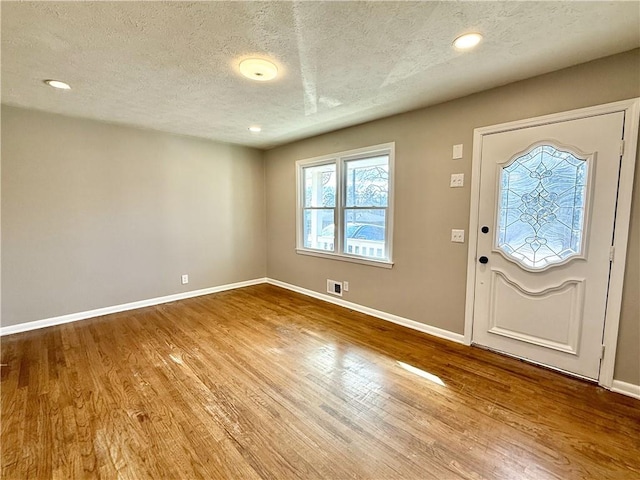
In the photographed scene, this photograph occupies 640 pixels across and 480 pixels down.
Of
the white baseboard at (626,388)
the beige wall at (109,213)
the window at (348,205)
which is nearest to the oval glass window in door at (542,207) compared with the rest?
the white baseboard at (626,388)

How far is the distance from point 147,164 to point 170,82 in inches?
72.1

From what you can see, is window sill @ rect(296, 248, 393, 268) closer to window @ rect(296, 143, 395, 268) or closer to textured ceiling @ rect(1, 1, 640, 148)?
window @ rect(296, 143, 395, 268)

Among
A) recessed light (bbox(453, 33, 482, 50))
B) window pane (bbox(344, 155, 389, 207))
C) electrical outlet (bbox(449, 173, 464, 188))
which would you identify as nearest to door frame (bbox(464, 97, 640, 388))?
electrical outlet (bbox(449, 173, 464, 188))

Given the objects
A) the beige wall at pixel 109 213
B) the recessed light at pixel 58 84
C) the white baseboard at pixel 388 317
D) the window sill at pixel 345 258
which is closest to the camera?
the recessed light at pixel 58 84

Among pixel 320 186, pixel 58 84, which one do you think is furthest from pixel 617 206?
pixel 58 84

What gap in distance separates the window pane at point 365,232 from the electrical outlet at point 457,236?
81 cm

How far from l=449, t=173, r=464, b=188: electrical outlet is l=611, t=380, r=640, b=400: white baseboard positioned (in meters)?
1.89

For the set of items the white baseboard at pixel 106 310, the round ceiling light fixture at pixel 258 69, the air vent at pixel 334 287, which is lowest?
the white baseboard at pixel 106 310

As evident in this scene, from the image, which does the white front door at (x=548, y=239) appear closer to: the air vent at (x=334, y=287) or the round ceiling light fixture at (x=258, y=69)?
the air vent at (x=334, y=287)

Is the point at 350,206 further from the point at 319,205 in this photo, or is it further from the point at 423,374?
the point at 423,374

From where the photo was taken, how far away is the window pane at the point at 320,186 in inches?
164

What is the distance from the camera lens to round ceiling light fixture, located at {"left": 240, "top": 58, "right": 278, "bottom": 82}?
209cm

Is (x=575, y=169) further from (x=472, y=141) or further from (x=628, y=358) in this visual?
(x=628, y=358)

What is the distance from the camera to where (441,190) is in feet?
9.70
